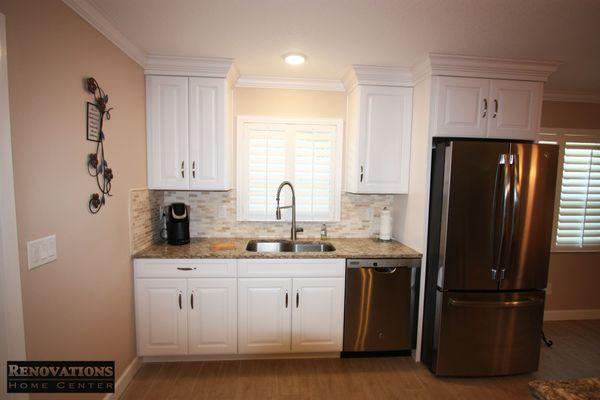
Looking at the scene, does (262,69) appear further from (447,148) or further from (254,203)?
(447,148)

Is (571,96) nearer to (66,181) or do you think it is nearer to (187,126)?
(187,126)

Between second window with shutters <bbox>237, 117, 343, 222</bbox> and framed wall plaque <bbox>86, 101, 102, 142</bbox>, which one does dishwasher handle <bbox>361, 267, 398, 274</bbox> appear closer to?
second window with shutters <bbox>237, 117, 343, 222</bbox>

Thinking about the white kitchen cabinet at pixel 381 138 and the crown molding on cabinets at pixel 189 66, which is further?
the white kitchen cabinet at pixel 381 138

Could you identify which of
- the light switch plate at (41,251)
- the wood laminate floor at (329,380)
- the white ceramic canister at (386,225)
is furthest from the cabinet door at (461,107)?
the light switch plate at (41,251)

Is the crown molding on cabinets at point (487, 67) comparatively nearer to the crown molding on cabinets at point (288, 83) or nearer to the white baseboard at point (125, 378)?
the crown molding on cabinets at point (288, 83)

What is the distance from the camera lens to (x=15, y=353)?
3.91ft

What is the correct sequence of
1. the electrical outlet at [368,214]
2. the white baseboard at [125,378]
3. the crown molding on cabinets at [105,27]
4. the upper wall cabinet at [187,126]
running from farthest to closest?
the electrical outlet at [368,214] < the upper wall cabinet at [187,126] < the white baseboard at [125,378] < the crown molding on cabinets at [105,27]

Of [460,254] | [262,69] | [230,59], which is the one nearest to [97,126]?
[230,59]

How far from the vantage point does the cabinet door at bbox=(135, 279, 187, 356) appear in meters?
2.22

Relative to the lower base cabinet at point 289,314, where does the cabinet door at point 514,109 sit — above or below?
above

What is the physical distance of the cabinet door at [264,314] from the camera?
2.29 meters

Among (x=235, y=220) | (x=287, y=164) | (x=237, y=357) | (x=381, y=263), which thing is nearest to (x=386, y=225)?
(x=381, y=263)

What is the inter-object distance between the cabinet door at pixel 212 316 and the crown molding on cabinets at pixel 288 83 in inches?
70.1

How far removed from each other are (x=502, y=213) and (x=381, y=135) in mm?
1096
